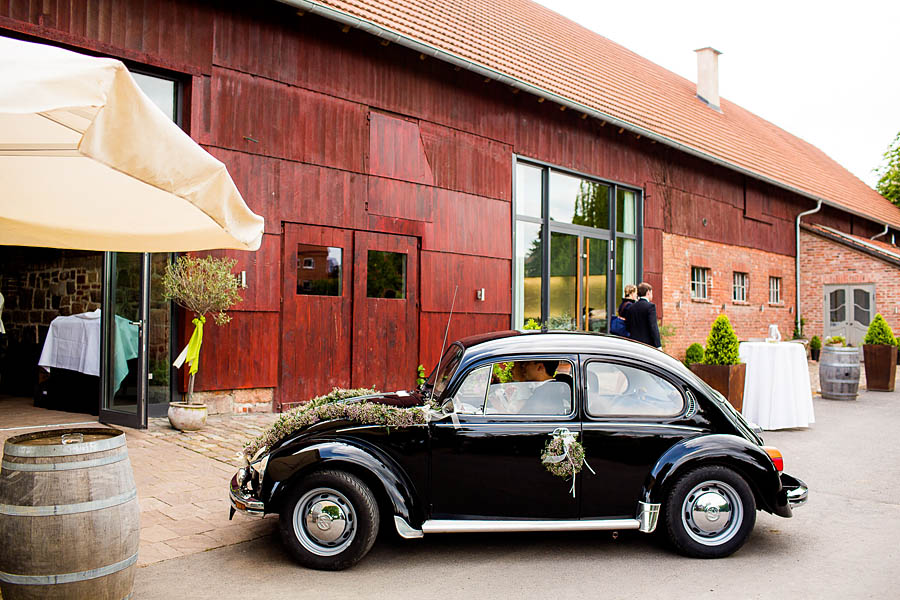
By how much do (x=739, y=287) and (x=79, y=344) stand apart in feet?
56.9

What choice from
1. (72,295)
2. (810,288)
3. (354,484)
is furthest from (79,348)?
(810,288)

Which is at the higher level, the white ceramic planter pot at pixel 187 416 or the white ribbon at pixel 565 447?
the white ribbon at pixel 565 447

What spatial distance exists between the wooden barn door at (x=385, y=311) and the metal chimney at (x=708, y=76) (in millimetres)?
16898

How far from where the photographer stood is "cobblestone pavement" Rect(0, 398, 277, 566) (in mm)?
4789

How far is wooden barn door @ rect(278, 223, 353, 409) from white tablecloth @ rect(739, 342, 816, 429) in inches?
219

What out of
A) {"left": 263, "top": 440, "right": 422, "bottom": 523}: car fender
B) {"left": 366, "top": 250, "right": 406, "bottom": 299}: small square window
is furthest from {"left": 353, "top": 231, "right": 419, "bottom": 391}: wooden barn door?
{"left": 263, "top": 440, "right": 422, "bottom": 523}: car fender

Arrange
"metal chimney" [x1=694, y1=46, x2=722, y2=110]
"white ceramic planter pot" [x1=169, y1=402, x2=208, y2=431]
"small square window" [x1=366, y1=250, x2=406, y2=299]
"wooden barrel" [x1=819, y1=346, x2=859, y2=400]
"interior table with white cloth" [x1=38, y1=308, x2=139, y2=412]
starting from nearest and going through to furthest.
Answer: "white ceramic planter pot" [x1=169, y1=402, x2=208, y2=431], "interior table with white cloth" [x1=38, y1=308, x2=139, y2=412], "small square window" [x1=366, y1=250, x2=406, y2=299], "wooden barrel" [x1=819, y1=346, x2=859, y2=400], "metal chimney" [x1=694, y1=46, x2=722, y2=110]

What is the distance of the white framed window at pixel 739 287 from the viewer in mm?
20188

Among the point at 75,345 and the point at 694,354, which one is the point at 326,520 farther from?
the point at 694,354

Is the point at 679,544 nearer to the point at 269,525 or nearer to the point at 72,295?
the point at 269,525

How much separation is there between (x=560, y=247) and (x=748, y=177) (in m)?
9.55

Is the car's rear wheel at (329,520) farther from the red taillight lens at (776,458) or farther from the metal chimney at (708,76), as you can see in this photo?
the metal chimney at (708,76)

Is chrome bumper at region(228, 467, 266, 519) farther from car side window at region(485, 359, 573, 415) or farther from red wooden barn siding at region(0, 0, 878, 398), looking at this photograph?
red wooden barn siding at region(0, 0, 878, 398)

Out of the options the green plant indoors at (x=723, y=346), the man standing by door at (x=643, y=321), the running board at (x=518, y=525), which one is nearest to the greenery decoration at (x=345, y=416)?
the running board at (x=518, y=525)
